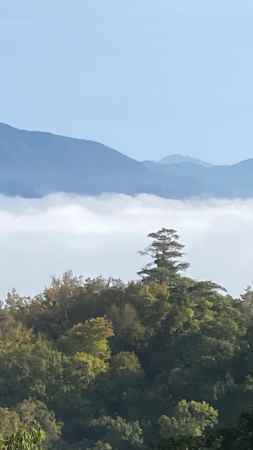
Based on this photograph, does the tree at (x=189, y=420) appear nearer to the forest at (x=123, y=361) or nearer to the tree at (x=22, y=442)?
the forest at (x=123, y=361)

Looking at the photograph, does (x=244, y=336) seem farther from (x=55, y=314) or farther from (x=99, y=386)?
(x=55, y=314)

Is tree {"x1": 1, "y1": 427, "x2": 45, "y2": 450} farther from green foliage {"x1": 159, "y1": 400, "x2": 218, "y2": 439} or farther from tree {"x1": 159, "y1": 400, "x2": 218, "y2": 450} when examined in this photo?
green foliage {"x1": 159, "y1": 400, "x2": 218, "y2": 439}

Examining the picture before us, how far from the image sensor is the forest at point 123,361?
2656 centimetres

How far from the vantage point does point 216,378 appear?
95.2 ft

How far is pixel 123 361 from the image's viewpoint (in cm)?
3134

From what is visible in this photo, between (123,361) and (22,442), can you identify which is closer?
(22,442)

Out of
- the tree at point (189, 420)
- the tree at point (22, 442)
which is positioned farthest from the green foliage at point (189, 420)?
the tree at point (22, 442)

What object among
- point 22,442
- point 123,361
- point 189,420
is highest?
point 123,361

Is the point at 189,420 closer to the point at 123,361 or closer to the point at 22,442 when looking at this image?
the point at 123,361

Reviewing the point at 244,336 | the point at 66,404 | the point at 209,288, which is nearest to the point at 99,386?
the point at 66,404

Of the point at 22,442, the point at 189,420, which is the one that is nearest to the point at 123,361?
the point at 189,420

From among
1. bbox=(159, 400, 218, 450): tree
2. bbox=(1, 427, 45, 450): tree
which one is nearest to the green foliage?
bbox=(159, 400, 218, 450): tree

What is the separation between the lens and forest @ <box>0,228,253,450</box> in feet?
87.1

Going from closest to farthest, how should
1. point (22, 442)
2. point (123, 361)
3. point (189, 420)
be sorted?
point (22, 442) → point (189, 420) → point (123, 361)
